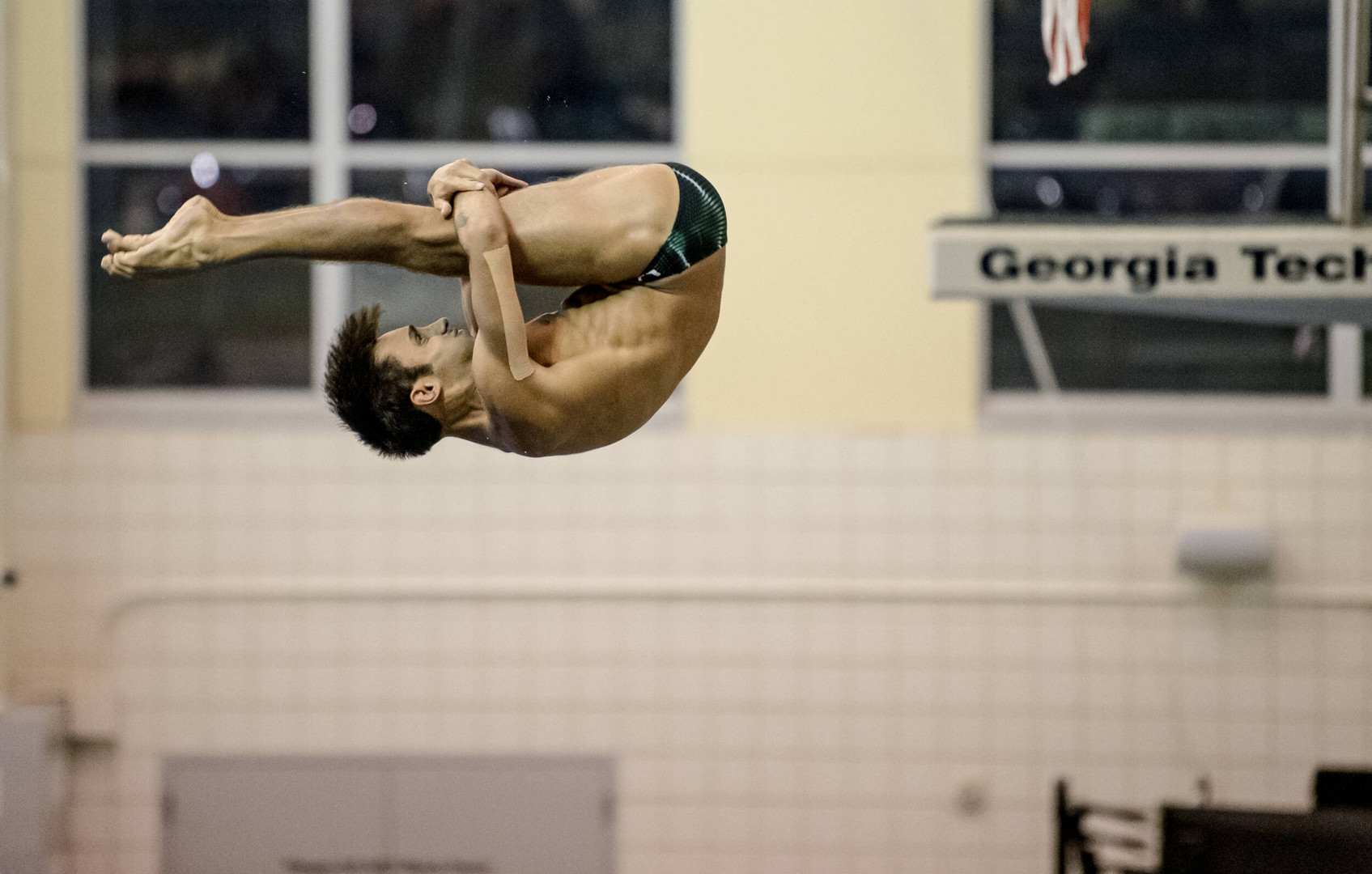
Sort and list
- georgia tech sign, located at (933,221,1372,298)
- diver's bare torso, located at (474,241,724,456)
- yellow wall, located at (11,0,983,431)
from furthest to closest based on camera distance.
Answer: yellow wall, located at (11,0,983,431), georgia tech sign, located at (933,221,1372,298), diver's bare torso, located at (474,241,724,456)

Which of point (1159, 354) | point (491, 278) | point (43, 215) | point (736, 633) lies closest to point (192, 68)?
point (43, 215)

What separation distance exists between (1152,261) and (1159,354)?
2084mm

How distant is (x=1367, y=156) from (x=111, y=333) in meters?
5.01

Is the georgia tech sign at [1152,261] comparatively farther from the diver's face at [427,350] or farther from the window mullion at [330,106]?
the window mullion at [330,106]

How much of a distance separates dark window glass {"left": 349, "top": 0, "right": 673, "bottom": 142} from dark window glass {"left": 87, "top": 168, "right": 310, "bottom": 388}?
0.53 m

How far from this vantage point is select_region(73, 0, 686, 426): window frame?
16.7ft

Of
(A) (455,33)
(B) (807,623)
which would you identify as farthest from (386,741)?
(A) (455,33)

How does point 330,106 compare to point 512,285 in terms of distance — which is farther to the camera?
point 330,106

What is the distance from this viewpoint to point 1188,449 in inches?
199

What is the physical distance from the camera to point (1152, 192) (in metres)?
5.13

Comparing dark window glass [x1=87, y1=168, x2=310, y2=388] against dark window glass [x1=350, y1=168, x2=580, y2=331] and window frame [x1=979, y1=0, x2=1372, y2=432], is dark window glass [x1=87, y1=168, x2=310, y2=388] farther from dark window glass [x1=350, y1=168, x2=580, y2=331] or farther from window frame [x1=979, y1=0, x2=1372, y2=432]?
window frame [x1=979, y1=0, x2=1372, y2=432]

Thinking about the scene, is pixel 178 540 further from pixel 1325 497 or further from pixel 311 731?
pixel 1325 497

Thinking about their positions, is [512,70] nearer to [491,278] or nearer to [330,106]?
[330,106]

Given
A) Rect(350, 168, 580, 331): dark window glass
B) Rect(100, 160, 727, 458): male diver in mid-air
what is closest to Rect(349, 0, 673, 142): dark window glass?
Rect(350, 168, 580, 331): dark window glass
